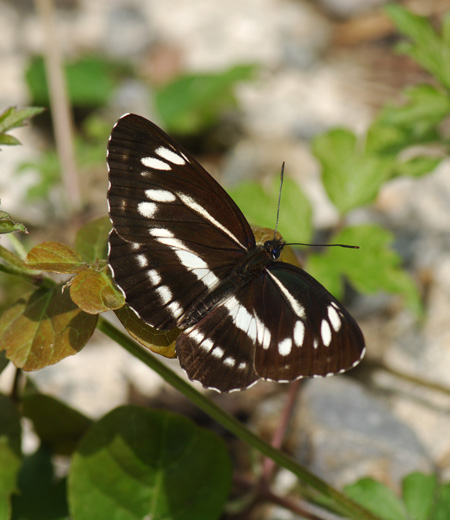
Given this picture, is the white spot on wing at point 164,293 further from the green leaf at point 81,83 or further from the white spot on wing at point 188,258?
the green leaf at point 81,83

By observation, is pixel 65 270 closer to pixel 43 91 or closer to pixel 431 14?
pixel 43 91

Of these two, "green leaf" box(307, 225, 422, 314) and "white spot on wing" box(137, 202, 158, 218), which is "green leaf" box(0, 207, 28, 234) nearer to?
"white spot on wing" box(137, 202, 158, 218)

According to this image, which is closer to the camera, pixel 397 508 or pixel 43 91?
pixel 397 508

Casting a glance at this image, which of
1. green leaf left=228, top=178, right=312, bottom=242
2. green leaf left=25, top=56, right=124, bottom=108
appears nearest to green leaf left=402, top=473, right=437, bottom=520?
green leaf left=228, top=178, right=312, bottom=242

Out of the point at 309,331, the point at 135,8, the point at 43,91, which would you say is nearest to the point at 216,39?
the point at 135,8

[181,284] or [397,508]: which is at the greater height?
[181,284]

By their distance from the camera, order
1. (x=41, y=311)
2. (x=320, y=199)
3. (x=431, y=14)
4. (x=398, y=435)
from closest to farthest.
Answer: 1. (x=41, y=311)
2. (x=398, y=435)
3. (x=320, y=199)
4. (x=431, y=14)

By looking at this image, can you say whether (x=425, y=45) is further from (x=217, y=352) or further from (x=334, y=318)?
(x=217, y=352)
